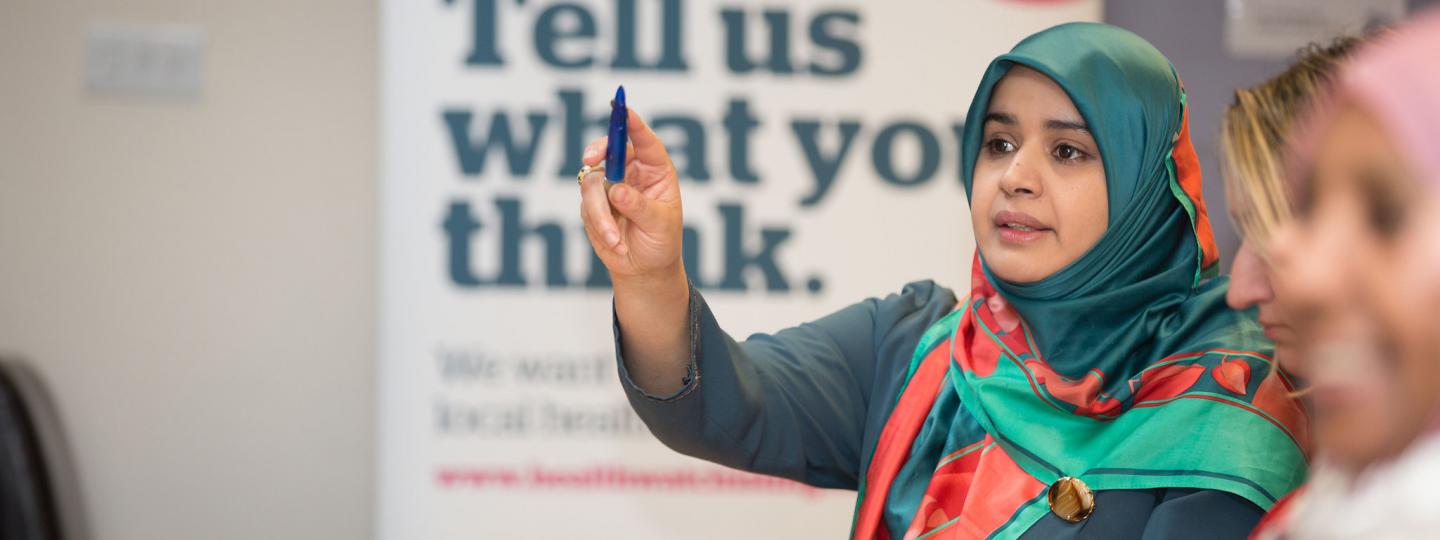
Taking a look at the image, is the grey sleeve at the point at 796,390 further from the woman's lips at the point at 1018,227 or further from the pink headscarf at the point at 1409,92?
the pink headscarf at the point at 1409,92

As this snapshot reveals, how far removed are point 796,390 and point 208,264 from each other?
196cm

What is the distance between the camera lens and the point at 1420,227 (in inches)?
18.7

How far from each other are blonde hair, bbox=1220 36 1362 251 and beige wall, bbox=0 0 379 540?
2.25 meters

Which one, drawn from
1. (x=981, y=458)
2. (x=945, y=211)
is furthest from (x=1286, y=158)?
(x=945, y=211)

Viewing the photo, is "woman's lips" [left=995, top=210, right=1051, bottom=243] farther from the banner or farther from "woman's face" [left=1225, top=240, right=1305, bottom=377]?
the banner

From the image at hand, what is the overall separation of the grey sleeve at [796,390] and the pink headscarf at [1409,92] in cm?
85

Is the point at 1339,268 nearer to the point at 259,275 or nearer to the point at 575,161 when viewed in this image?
the point at 575,161

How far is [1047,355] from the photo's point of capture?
1.33 metres

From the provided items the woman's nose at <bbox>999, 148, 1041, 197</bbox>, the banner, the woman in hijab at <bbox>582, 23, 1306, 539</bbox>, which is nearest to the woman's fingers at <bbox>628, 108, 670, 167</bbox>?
the woman in hijab at <bbox>582, 23, 1306, 539</bbox>

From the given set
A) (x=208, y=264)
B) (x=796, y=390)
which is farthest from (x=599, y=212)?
(x=208, y=264)

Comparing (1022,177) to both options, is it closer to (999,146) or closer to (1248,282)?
(999,146)

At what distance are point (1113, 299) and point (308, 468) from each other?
7.25 feet

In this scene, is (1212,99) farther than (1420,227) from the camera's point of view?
Yes

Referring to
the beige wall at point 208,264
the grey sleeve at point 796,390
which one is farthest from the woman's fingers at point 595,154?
the beige wall at point 208,264
